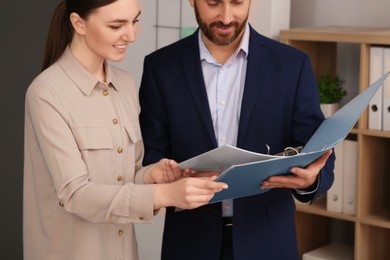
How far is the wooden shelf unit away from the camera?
3.47m

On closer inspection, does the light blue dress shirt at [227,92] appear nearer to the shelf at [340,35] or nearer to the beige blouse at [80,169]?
the beige blouse at [80,169]

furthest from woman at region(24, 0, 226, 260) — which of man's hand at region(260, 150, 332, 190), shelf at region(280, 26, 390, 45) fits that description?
shelf at region(280, 26, 390, 45)

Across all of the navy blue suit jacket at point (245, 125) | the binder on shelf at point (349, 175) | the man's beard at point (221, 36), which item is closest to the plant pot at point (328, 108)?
the binder on shelf at point (349, 175)

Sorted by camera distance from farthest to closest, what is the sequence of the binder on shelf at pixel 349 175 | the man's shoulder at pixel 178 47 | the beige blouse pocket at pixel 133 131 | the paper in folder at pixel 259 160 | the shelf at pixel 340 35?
the binder on shelf at pixel 349 175 → the shelf at pixel 340 35 → the man's shoulder at pixel 178 47 → the beige blouse pocket at pixel 133 131 → the paper in folder at pixel 259 160

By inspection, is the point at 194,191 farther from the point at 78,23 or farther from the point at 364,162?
the point at 364,162

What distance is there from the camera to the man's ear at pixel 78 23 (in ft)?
6.64

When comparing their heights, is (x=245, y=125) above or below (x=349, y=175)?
above

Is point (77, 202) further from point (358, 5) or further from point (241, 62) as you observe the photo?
point (358, 5)

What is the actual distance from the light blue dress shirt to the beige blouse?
0.30m

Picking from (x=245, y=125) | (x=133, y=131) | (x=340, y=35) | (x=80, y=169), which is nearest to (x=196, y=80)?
(x=245, y=125)

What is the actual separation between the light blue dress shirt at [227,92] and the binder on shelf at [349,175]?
1.38 m

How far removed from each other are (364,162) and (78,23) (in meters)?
1.94

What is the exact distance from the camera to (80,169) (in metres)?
1.97

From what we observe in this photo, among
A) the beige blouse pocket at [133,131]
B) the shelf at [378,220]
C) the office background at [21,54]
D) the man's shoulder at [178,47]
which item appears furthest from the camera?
the office background at [21,54]
